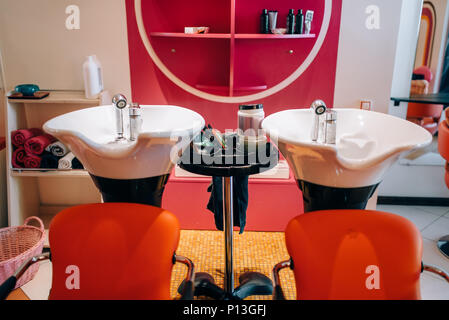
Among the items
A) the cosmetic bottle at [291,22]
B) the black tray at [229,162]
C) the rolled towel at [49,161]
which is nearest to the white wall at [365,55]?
the cosmetic bottle at [291,22]

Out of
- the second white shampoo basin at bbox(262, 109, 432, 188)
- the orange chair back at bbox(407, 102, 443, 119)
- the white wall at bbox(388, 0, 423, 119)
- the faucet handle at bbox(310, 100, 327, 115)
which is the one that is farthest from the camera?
the orange chair back at bbox(407, 102, 443, 119)

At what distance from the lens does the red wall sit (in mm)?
2408

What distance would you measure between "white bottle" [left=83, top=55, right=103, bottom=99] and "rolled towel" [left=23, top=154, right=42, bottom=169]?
1.87 feet

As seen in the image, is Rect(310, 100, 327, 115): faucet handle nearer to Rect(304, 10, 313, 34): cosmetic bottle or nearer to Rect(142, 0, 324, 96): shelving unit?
Rect(142, 0, 324, 96): shelving unit

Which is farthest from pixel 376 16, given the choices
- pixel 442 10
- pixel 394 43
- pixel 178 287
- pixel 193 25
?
pixel 178 287

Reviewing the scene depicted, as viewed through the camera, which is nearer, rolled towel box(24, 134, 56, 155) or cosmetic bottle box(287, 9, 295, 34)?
cosmetic bottle box(287, 9, 295, 34)

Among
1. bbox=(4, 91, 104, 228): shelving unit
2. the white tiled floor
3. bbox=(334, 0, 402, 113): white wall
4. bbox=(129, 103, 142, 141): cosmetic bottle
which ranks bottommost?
the white tiled floor

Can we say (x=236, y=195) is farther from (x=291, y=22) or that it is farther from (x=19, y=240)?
(x=19, y=240)

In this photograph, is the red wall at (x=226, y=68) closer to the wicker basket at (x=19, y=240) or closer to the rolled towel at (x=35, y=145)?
the rolled towel at (x=35, y=145)

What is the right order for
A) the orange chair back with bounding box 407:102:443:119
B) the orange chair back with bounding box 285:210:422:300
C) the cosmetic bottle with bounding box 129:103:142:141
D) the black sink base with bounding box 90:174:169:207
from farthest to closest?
the orange chair back with bounding box 407:102:443:119, the cosmetic bottle with bounding box 129:103:142:141, the black sink base with bounding box 90:174:169:207, the orange chair back with bounding box 285:210:422:300

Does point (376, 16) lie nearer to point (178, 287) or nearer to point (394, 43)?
point (394, 43)

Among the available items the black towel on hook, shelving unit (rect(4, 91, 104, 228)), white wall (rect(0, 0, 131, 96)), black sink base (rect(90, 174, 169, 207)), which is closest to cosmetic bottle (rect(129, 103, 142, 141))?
black sink base (rect(90, 174, 169, 207))

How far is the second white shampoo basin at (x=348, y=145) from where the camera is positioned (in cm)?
131

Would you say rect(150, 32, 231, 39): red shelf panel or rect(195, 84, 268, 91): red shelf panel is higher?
rect(150, 32, 231, 39): red shelf panel
